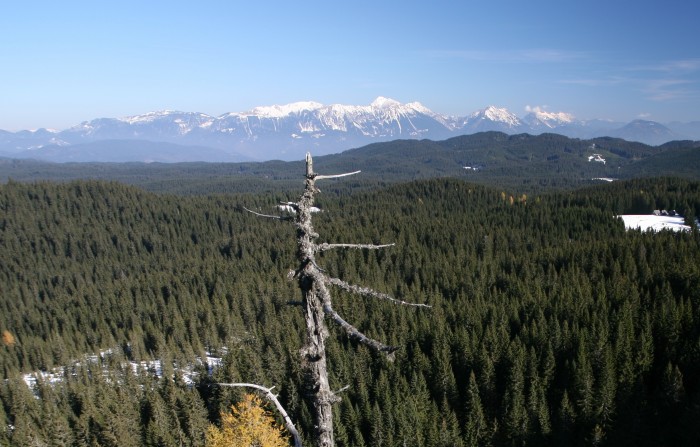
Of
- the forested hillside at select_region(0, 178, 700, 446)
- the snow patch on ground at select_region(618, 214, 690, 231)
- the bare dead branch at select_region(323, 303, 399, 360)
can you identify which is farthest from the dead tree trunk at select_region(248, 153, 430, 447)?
the snow patch on ground at select_region(618, 214, 690, 231)

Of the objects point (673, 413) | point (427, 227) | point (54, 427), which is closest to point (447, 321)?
point (673, 413)

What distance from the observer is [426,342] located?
74.4 meters

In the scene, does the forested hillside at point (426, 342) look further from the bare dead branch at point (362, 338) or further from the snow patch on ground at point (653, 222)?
the bare dead branch at point (362, 338)

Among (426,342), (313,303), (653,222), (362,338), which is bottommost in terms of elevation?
(426,342)

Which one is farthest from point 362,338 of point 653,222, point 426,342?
point 653,222

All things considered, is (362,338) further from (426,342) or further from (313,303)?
(426,342)

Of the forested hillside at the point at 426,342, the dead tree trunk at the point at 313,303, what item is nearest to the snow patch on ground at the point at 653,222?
the forested hillside at the point at 426,342

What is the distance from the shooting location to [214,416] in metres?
69.2

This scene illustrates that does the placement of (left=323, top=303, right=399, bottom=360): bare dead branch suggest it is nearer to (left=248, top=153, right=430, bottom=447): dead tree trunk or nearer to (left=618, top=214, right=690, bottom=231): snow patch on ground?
(left=248, top=153, right=430, bottom=447): dead tree trunk

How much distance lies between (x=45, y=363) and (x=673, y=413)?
358 ft

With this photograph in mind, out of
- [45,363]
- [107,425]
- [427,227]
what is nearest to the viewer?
[107,425]

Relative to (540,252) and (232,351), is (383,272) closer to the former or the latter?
(540,252)

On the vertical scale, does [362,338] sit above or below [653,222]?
above

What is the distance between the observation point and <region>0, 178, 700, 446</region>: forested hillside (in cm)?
5306
